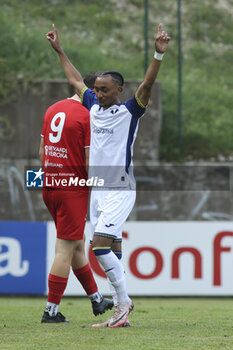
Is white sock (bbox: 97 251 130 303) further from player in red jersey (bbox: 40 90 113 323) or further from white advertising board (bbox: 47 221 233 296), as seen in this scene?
white advertising board (bbox: 47 221 233 296)

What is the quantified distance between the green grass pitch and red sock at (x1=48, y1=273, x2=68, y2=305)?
0.77ft

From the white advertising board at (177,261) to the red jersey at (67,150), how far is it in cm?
447

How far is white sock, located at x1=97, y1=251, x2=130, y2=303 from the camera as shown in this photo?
19.0 feet

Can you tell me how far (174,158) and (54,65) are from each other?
3174 mm

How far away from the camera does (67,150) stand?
21.1 ft

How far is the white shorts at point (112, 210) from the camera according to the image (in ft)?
18.8

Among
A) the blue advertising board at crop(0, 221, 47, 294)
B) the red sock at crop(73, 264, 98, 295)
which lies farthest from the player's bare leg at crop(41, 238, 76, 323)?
the blue advertising board at crop(0, 221, 47, 294)

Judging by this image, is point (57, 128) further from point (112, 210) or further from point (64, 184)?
point (112, 210)

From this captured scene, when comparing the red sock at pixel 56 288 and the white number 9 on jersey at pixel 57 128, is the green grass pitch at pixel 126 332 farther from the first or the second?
the white number 9 on jersey at pixel 57 128

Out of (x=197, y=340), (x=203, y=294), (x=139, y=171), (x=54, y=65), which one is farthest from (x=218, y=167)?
(x=197, y=340)

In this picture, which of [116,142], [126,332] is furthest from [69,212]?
[126,332]

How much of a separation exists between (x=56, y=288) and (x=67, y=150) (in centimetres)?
119

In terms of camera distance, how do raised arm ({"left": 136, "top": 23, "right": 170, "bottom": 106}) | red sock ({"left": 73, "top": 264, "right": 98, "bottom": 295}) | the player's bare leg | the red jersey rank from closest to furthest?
raised arm ({"left": 136, "top": 23, "right": 170, "bottom": 106}) < the player's bare leg < the red jersey < red sock ({"left": 73, "top": 264, "right": 98, "bottom": 295})

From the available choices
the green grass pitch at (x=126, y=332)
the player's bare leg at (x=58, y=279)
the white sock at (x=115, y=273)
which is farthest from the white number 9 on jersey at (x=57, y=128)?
the green grass pitch at (x=126, y=332)
